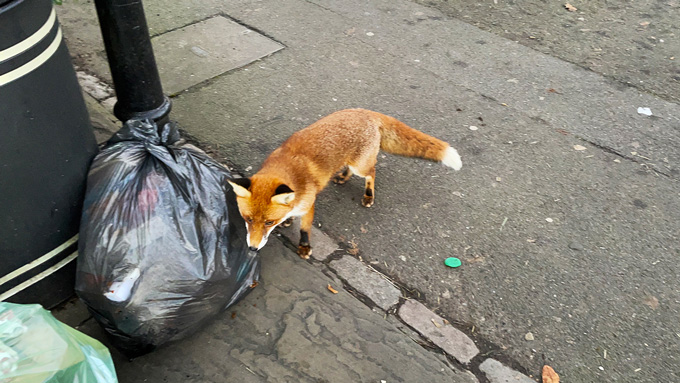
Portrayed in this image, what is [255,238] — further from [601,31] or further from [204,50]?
[601,31]

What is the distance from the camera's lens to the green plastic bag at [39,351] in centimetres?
158

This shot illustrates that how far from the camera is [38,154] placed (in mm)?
2207

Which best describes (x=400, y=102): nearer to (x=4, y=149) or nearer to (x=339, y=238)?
(x=339, y=238)

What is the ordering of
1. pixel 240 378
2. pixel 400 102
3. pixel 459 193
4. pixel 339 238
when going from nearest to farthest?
1. pixel 240 378
2. pixel 339 238
3. pixel 459 193
4. pixel 400 102

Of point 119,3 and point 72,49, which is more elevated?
point 119,3

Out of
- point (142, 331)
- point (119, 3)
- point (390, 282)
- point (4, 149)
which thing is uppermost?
point (119, 3)

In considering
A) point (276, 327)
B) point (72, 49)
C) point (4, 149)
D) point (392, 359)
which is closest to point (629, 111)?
point (392, 359)

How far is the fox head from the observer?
258cm

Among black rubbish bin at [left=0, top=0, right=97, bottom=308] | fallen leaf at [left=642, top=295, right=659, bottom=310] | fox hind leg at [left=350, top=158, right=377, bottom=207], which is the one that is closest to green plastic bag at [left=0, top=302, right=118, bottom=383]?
black rubbish bin at [left=0, top=0, right=97, bottom=308]

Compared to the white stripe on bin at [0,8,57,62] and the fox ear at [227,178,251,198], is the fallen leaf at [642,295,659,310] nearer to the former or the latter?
the fox ear at [227,178,251,198]

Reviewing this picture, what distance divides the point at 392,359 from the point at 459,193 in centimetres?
158

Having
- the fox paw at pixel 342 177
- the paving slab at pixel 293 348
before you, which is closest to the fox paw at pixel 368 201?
the fox paw at pixel 342 177

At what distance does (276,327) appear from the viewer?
2.74m

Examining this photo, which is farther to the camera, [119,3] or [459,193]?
[459,193]
